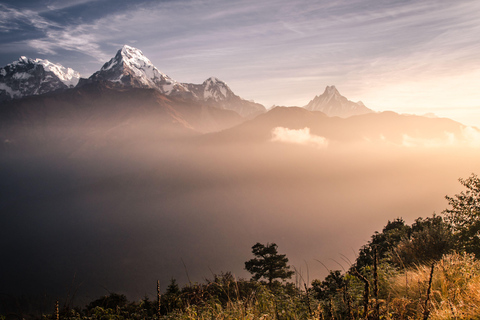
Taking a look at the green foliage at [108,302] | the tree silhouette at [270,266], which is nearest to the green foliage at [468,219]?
the tree silhouette at [270,266]

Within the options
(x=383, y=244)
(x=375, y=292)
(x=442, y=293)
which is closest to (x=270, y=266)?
(x=383, y=244)

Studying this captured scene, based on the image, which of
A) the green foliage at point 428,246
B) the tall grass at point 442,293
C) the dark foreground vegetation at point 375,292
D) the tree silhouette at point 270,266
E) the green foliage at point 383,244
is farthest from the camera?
the tree silhouette at point 270,266

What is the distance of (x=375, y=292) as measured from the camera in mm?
2846

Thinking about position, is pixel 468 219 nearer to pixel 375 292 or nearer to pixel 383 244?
pixel 383 244

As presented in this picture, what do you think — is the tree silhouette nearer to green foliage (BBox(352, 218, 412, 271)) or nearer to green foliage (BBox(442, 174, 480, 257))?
green foliage (BBox(352, 218, 412, 271))

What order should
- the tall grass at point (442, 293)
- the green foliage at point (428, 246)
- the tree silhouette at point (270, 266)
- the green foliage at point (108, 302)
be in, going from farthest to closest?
the tree silhouette at point (270, 266)
the green foliage at point (108, 302)
the green foliage at point (428, 246)
the tall grass at point (442, 293)

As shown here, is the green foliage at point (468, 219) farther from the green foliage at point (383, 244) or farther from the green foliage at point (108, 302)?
the green foliage at point (108, 302)

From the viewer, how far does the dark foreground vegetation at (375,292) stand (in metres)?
4.46

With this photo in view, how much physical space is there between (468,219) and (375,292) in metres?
19.5

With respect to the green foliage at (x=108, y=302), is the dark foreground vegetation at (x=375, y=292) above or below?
above

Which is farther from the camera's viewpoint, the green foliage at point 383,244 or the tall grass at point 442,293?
the green foliage at point 383,244

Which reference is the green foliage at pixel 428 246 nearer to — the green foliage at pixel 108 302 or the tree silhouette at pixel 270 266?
the green foliage at pixel 108 302

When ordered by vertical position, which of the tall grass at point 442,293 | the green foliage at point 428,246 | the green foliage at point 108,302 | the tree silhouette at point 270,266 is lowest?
the tree silhouette at point 270,266

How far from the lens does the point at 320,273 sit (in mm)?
159750
